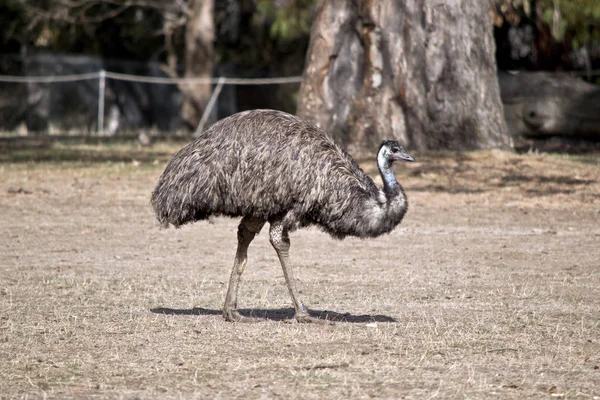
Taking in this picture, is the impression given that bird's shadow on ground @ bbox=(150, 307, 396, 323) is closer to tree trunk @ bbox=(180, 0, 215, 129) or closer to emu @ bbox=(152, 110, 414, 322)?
emu @ bbox=(152, 110, 414, 322)

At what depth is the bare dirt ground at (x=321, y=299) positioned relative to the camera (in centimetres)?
660

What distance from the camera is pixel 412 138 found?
1898 centimetres

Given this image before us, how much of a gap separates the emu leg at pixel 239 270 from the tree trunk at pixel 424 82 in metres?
10.4

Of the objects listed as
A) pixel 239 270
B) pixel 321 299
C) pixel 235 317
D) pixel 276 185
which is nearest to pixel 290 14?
pixel 321 299

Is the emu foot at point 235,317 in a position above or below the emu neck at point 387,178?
below

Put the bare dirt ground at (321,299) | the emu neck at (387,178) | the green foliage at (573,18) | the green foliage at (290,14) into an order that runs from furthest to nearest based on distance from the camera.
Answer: the green foliage at (290,14), the green foliage at (573,18), the emu neck at (387,178), the bare dirt ground at (321,299)

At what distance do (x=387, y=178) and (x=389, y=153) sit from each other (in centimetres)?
21

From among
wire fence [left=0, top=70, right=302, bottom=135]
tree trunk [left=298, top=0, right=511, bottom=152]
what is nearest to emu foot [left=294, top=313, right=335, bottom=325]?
tree trunk [left=298, top=0, right=511, bottom=152]

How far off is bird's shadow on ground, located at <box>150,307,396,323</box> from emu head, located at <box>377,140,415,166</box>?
1.19 m

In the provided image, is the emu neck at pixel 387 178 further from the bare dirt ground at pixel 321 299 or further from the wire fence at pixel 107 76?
the wire fence at pixel 107 76

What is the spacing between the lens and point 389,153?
8.24m

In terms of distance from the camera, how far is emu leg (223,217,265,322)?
27.3 ft

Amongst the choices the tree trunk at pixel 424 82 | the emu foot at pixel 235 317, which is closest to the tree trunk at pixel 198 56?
the tree trunk at pixel 424 82

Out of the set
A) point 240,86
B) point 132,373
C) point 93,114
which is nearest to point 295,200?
point 132,373
